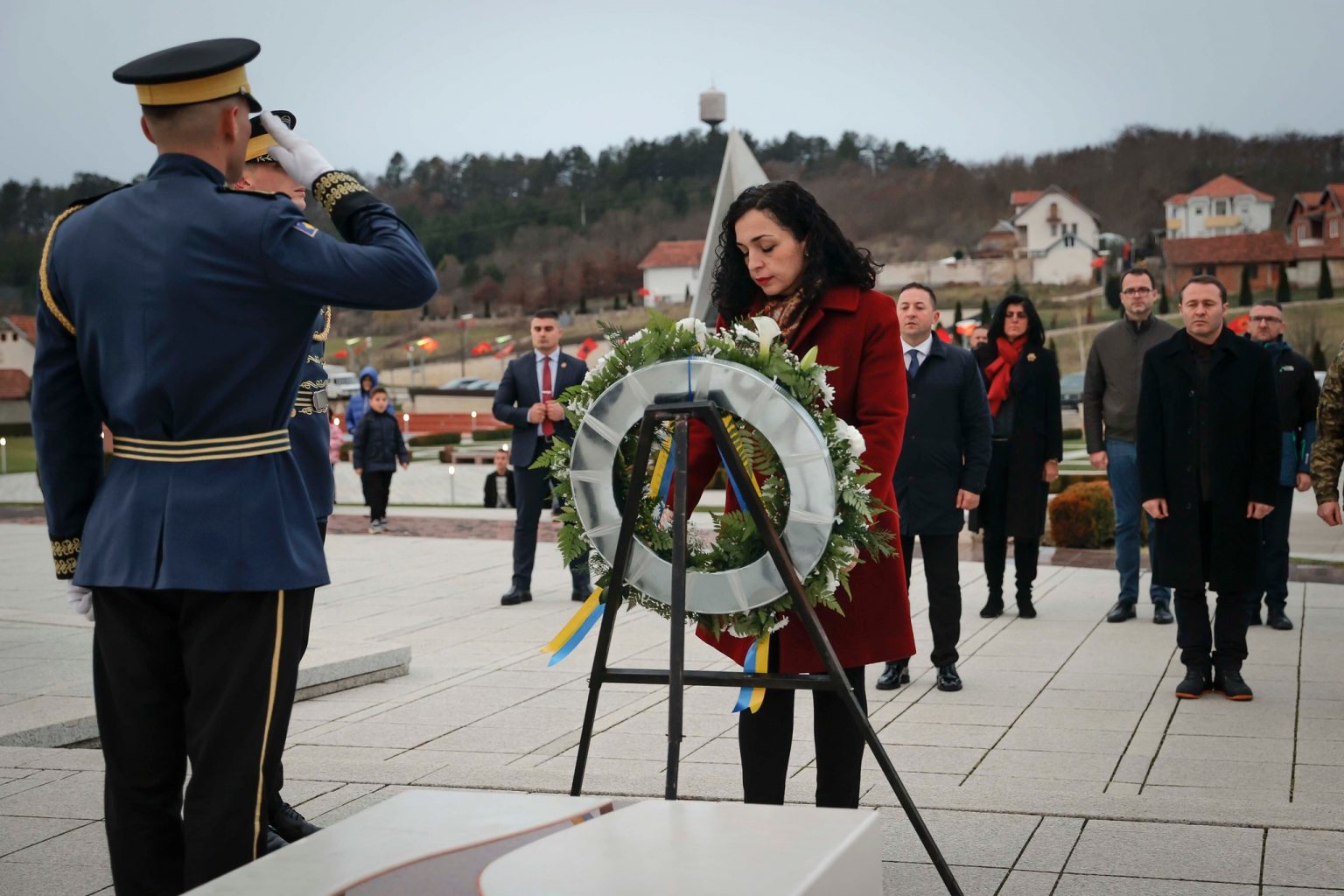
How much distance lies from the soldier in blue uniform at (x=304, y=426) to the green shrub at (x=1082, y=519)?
411 inches

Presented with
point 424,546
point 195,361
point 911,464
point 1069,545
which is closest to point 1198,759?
point 911,464

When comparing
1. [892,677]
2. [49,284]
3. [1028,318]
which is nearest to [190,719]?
[49,284]

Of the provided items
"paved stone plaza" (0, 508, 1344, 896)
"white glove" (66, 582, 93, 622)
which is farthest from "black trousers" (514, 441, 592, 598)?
"white glove" (66, 582, 93, 622)

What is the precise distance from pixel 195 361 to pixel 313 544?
0.46 m

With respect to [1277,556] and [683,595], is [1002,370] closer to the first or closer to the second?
[1277,556]

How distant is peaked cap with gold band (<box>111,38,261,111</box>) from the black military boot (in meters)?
5.42

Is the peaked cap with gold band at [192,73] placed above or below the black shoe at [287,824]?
above

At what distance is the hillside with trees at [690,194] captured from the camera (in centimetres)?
9919

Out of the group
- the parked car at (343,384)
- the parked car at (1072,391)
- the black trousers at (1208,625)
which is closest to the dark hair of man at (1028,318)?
the black trousers at (1208,625)

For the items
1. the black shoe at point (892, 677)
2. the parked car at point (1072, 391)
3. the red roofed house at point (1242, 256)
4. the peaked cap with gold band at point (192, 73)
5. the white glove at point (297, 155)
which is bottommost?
the parked car at point (1072, 391)

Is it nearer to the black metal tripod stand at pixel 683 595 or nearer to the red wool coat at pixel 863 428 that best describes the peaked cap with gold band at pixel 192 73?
the black metal tripod stand at pixel 683 595

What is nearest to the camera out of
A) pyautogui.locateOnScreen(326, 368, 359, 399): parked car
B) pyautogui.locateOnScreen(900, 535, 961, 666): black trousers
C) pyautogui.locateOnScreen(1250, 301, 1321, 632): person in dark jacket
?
pyautogui.locateOnScreen(900, 535, 961, 666): black trousers

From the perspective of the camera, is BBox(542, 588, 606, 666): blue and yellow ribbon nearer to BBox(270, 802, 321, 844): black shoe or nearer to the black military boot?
BBox(270, 802, 321, 844): black shoe

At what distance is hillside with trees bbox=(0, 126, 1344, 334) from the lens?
9919 centimetres
